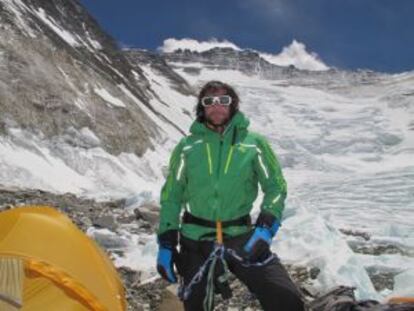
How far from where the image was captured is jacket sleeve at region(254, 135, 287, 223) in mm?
5199

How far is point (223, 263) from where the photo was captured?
5109mm

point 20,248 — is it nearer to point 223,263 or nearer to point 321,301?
point 223,263

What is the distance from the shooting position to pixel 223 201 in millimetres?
5105

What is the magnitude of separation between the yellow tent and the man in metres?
0.68

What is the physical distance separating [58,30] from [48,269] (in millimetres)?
37212

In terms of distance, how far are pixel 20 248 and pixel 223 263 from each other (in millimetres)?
1622

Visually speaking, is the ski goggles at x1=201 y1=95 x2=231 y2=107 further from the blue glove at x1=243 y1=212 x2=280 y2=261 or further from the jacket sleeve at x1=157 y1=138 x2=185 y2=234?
the blue glove at x1=243 y1=212 x2=280 y2=261

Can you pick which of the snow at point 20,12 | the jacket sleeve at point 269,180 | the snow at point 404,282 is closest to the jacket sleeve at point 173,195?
the jacket sleeve at point 269,180

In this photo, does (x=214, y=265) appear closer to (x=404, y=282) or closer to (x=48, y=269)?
(x=48, y=269)

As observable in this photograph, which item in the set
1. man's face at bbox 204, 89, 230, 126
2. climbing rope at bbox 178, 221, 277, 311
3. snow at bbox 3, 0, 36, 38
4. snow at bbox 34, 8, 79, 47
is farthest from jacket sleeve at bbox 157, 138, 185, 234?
snow at bbox 34, 8, 79, 47

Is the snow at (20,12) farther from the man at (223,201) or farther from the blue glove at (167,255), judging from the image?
the blue glove at (167,255)

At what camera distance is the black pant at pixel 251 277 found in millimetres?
4910

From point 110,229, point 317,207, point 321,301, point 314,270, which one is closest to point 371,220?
point 317,207

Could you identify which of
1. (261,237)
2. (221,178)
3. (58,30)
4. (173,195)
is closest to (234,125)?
(221,178)
